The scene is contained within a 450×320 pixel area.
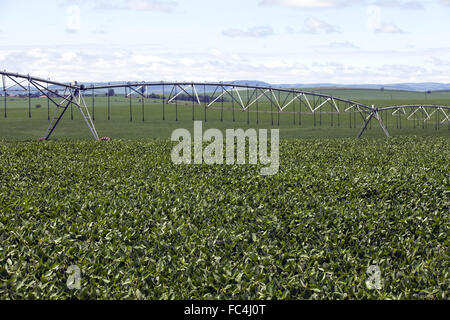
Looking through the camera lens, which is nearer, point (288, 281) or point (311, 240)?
point (288, 281)

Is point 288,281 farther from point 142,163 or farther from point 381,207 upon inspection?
point 142,163

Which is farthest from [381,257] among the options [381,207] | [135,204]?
[135,204]

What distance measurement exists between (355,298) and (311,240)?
350 centimetres

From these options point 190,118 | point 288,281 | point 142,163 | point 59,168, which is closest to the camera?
point 288,281

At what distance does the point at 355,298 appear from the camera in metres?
7.60

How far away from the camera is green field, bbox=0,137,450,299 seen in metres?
8.06

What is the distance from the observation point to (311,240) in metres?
11.1

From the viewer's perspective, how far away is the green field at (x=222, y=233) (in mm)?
8062

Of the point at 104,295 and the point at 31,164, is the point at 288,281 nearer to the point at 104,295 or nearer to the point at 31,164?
the point at 104,295

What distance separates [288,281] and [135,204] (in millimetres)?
6774

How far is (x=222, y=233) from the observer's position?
10945 millimetres
